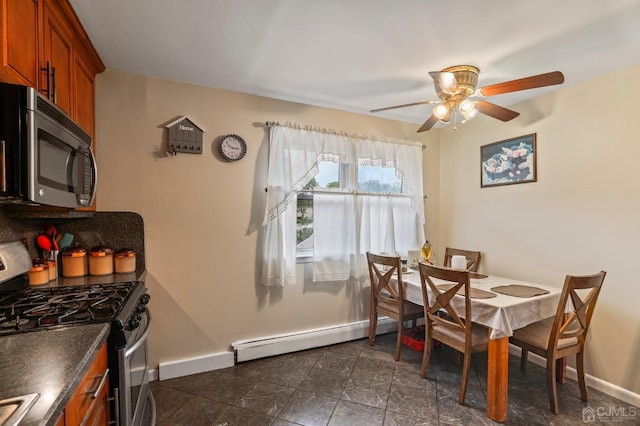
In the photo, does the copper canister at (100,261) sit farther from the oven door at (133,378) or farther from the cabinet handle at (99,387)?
the cabinet handle at (99,387)

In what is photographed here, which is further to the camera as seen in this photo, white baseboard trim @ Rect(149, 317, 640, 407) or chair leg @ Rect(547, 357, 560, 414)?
white baseboard trim @ Rect(149, 317, 640, 407)

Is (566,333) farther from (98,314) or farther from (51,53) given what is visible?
(51,53)

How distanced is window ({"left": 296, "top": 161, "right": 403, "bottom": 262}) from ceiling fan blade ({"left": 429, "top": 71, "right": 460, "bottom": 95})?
3.96 ft

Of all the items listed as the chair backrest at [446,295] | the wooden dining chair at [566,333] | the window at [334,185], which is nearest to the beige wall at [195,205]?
the window at [334,185]

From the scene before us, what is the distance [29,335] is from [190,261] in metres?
1.39

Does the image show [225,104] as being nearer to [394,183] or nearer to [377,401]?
[394,183]

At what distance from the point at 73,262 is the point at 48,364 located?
1368mm

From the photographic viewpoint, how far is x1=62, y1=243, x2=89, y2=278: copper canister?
76.2 inches

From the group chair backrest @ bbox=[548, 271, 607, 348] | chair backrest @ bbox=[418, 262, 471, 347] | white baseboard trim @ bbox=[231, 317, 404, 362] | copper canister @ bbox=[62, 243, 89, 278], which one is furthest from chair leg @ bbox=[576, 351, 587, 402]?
copper canister @ bbox=[62, 243, 89, 278]

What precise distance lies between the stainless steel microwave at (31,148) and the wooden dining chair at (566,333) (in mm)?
2642

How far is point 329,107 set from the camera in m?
2.95

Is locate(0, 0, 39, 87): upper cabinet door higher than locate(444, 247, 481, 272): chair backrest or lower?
higher

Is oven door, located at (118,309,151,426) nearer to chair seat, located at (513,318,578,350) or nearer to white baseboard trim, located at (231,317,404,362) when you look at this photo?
white baseboard trim, located at (231,317,404,362)

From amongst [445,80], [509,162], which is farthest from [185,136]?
[509,162]
